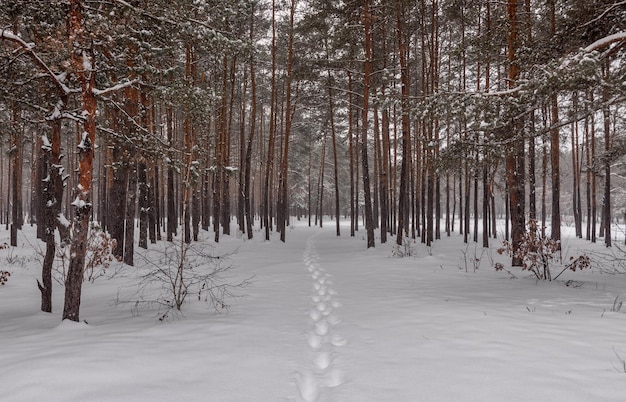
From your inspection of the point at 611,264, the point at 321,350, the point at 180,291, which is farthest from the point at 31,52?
the point at 611,264

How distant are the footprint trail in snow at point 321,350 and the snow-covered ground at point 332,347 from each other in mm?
17

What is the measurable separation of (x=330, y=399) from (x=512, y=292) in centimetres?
513

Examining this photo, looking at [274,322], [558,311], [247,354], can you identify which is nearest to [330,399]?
[247,354]

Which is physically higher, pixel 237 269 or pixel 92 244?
pixel 92 244

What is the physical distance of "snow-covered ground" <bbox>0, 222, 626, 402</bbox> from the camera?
283cm

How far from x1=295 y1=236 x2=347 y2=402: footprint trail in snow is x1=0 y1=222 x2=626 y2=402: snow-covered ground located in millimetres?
17

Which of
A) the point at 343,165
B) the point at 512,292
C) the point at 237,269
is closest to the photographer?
the point at 512,292

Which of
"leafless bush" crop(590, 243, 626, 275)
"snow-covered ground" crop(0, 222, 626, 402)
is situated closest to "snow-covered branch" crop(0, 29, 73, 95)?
"snow-covered ground" crop(0, 222, 626, 402)

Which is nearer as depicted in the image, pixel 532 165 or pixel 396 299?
pixel 396 299

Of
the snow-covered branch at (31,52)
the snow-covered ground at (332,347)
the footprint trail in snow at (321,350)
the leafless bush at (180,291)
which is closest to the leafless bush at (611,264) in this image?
the snow-covered ground at (332,347)

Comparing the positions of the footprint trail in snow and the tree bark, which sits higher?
the tree bark

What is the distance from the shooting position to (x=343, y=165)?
144 ft

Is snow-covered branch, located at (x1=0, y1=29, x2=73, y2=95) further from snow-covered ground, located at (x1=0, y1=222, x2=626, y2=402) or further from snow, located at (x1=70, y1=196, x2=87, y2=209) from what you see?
snow-covered ground, located at (x1=0, y1=222, x2=626, y2=402)

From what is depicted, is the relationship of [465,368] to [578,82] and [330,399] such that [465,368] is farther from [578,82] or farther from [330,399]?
[578,82]
